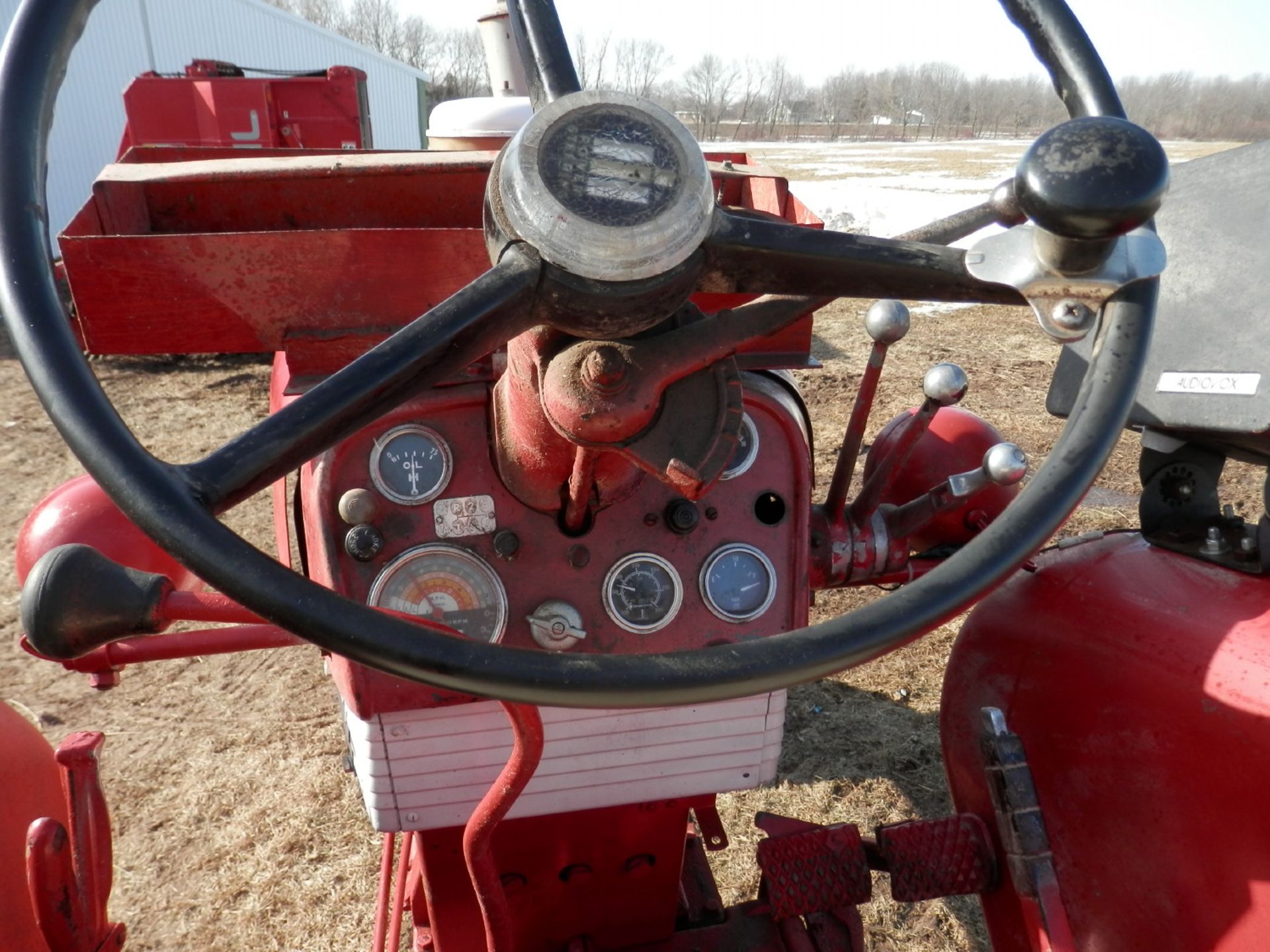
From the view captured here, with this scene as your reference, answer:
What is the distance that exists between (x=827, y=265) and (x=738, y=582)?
2.11ft

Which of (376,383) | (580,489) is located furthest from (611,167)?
(580,489)

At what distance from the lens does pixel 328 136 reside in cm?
779

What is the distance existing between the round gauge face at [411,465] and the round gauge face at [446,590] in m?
0.07

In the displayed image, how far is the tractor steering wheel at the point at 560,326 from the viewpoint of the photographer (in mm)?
590

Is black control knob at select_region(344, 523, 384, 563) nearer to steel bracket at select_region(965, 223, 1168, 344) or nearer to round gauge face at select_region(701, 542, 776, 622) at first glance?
round gauge face at select_region(701, 542, 776, 622)

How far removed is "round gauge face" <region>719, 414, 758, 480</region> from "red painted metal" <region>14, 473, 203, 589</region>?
2.93 feet

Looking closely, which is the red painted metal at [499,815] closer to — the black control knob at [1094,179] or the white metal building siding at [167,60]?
the black control knob at [1094,179]

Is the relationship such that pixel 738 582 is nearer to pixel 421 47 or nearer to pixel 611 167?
pixel 611 167

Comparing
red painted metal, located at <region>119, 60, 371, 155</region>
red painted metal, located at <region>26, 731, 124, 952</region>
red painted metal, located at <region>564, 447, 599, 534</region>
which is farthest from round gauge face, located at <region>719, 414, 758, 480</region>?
red painted metal, located at <region>119, 60, 371, 155</region>

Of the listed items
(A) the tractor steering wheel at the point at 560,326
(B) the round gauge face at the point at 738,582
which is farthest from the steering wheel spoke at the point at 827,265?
(B) the round gauge face at the point at 738,582

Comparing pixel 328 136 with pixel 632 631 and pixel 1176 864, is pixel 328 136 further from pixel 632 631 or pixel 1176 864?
pixel 1176 864

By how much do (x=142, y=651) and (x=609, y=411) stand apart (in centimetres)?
88

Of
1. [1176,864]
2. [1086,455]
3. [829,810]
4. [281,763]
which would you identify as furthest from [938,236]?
[281,763]

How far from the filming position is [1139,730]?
1.14 metres
